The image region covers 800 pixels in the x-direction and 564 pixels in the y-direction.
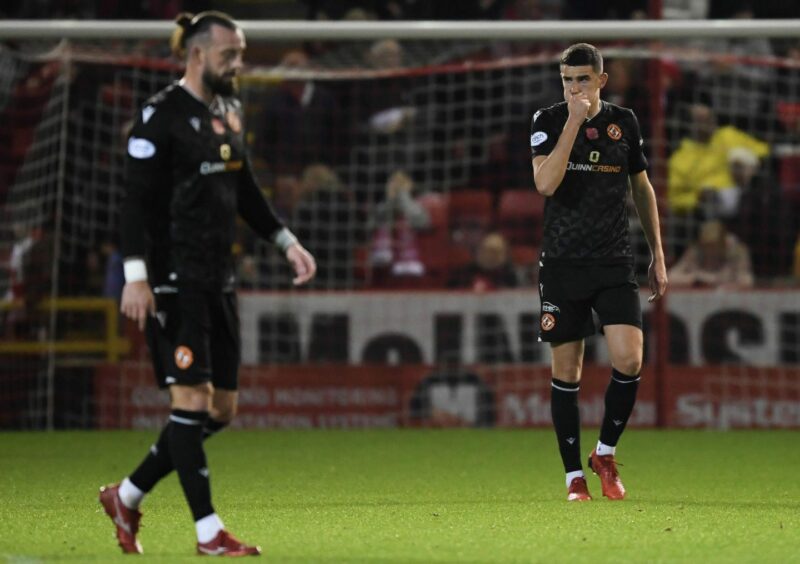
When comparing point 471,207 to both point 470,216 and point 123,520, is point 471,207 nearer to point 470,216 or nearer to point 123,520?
point 470,216

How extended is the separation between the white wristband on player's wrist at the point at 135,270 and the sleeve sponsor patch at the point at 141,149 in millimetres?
346

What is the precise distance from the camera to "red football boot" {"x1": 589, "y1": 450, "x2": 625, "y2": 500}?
7.02 meters

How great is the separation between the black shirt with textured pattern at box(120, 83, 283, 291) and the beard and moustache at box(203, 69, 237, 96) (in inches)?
2.8

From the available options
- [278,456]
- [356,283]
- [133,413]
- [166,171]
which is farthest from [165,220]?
[356,283]

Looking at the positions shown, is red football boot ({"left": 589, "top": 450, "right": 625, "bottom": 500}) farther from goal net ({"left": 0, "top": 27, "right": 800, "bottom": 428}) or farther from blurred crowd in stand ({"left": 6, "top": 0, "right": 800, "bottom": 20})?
blurred crowd in stand ({"left": 6, "top": 0, "right": 800, "bottom": 20})

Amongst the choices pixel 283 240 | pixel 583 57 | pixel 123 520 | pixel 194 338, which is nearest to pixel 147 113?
pixel 283 240

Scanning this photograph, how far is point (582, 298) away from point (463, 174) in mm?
7111

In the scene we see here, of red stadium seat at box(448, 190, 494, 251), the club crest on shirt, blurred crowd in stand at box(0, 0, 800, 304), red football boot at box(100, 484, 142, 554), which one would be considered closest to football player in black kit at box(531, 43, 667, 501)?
the club crest on shirt

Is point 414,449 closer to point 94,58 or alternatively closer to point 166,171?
point 94,58

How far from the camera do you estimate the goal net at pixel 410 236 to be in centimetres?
1216

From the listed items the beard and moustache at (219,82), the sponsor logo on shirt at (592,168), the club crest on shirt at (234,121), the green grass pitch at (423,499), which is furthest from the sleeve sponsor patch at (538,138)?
the beard and moustache at (219,82)

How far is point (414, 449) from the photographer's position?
1034 centimetres

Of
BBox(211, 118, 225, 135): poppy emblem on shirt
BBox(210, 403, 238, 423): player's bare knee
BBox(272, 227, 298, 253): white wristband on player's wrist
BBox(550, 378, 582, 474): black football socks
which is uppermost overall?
BBox(211, 118, 225, 135): poppy emblem on shirt

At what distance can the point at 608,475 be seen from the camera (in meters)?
7.06
